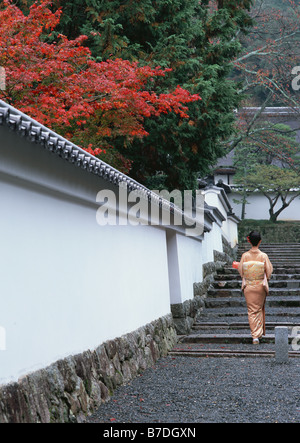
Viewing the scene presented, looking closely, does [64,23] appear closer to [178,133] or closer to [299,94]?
[178,133]

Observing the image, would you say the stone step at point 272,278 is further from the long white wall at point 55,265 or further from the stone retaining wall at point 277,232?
the stone retaining wall at point 277,232

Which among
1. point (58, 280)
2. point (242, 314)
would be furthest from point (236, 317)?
point (58, 280)

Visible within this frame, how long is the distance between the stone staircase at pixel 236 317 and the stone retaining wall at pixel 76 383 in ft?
6.19

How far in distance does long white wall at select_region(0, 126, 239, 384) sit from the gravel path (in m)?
0.72

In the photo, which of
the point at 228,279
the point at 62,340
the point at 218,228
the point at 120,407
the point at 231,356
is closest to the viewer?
the point at 62,340

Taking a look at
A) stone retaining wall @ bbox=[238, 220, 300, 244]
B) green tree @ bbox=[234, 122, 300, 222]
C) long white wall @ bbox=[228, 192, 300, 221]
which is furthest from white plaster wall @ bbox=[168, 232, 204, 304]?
long white wall @ bbox=[228, 192, 300, 221]

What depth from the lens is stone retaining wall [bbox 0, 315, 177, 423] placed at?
419 cm

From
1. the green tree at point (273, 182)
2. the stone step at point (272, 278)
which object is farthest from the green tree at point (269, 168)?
the stone step at point (272, 278)

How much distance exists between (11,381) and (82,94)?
21.6ft

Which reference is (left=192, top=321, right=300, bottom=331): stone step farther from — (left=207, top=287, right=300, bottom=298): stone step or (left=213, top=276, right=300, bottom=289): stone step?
(left=213, top=276, right=300, bottom=289): stone step

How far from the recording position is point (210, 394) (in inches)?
251

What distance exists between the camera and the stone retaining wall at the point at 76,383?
419 cm

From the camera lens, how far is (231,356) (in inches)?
352
